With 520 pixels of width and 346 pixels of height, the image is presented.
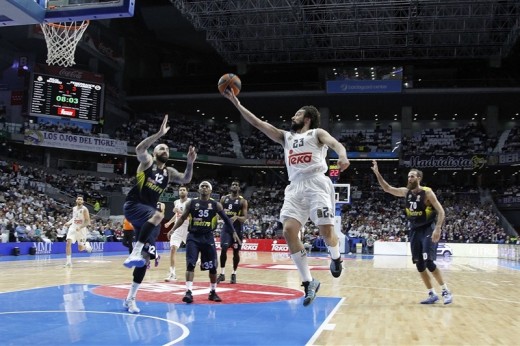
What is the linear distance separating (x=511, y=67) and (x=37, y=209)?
129 ft

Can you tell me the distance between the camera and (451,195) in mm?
43719

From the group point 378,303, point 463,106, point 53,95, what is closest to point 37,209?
point 53,95

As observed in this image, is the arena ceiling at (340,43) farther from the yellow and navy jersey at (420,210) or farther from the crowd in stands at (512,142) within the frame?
the yellow and navy jersey at (420,210)

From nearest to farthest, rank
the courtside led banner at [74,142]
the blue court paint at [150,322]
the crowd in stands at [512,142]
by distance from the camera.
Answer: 1. the blue court paint at [150,322]
2. the courtside led banner at [74,142]
3. the crowd in stands at [512,142]

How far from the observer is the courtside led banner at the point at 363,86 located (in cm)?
4225

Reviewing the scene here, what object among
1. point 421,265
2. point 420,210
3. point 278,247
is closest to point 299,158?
point 420,210

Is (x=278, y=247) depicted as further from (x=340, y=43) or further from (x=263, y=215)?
(x=340, y=43)

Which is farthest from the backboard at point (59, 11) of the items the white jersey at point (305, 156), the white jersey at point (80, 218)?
the white jersey at point (80, 218)

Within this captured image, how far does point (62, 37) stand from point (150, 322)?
10.6m

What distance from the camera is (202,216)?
9141 millimetres

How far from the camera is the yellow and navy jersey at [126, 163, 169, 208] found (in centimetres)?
745

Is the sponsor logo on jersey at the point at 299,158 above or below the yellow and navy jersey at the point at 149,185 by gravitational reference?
above

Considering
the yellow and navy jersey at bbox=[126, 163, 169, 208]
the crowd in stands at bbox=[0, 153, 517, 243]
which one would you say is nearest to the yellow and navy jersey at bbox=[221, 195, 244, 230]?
the yellow and navy jersey at bbox=[126, 163, 169, 208]

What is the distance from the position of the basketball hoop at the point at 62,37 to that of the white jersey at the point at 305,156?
9.65 metres
